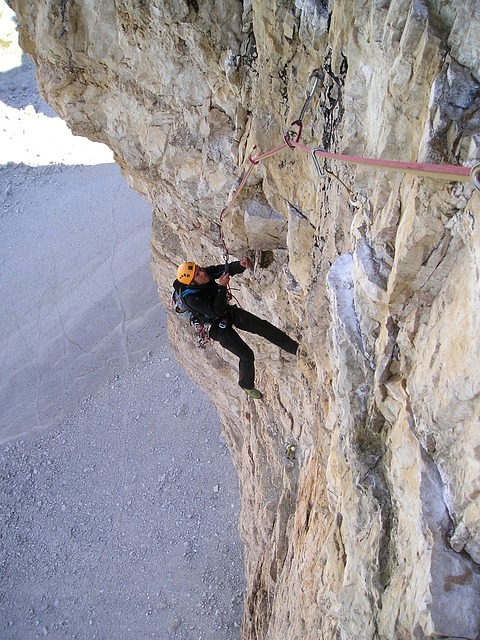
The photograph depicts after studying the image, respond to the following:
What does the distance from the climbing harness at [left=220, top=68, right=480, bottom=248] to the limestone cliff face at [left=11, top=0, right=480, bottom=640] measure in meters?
0.09

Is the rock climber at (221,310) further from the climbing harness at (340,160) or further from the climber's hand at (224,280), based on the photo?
the climbing harness at (340,160)

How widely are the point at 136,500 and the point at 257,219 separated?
8.33 m

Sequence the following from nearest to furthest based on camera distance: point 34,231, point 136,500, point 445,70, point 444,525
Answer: point 445,70, point 444,525, point 136,500, point 34,231

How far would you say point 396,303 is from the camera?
247 centimetres

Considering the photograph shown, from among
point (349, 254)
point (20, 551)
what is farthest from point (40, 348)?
point (349, 254)

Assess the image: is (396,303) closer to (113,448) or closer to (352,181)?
(352,181)

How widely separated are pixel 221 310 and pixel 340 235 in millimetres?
2268

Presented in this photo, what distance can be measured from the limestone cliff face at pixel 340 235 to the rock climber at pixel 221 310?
243mm

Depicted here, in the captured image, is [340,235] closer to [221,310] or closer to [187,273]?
[187,273]

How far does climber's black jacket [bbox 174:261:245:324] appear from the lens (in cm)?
532

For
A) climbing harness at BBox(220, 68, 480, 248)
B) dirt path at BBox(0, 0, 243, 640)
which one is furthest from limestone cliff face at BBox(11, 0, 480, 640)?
dirt path at BBox(0, 0, 243, 640)

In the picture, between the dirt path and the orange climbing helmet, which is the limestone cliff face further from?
the dirt path

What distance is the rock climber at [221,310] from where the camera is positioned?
5301 millimetres

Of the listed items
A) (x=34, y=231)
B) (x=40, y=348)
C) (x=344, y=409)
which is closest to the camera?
(x=344, y=409)
